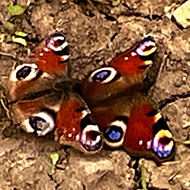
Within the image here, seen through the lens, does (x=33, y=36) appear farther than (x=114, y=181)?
Yes

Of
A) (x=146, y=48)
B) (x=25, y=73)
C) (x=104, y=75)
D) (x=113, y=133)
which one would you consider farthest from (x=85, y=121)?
(x=146, y=48)

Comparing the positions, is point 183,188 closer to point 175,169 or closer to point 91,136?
point 175,169

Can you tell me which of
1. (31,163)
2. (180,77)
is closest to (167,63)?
(180,77)

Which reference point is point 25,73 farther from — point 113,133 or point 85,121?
point 113,133

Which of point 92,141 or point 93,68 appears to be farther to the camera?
point 93,68

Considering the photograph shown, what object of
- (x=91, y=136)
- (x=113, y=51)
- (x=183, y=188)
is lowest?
(x=183, y=188)

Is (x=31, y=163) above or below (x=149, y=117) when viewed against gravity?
below

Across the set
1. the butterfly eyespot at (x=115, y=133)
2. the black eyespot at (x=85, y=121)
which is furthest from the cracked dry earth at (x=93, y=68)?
the black eyespot at (x=85, y=121)
